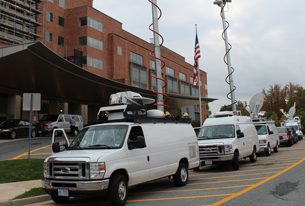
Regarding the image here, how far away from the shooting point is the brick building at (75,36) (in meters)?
37.5

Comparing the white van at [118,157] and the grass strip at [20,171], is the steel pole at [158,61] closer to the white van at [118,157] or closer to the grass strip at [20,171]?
the white van at [118,157]

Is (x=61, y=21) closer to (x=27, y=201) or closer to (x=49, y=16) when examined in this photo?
(x=49, y=16)

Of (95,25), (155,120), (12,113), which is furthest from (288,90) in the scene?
(155,120)

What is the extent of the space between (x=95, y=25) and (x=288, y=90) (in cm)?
6131

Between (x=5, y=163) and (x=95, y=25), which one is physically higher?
(x=95, y=25)

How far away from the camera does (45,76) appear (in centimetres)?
2511

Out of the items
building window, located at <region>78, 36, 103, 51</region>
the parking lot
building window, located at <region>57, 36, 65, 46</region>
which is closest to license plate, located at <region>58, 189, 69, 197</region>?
the parking lot

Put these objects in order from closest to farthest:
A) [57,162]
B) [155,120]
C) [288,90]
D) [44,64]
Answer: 1. [57,162]
2. [155,120]
3. [44,64]
4. [288,90]

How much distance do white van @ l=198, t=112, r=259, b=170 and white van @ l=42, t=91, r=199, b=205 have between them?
2.59 metres

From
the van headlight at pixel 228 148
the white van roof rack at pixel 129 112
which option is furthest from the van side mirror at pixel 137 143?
the van headlight at pixel 228 148

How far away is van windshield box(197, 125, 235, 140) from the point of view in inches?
510

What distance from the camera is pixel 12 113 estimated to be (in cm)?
3431

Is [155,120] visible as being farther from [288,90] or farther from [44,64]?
[288,90]

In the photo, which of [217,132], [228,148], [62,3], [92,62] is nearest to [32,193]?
[228,148]
